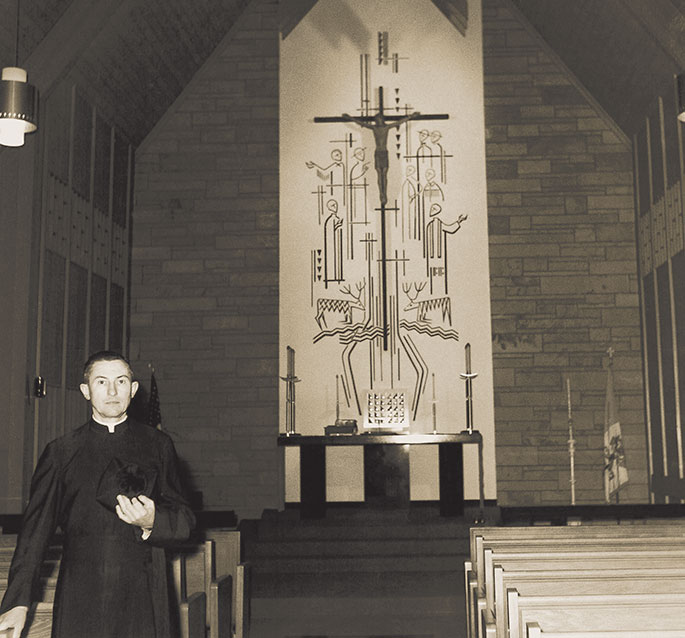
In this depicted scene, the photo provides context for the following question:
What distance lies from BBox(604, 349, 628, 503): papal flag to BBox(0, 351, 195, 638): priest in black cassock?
21.1 ft

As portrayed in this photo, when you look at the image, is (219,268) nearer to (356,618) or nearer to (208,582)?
(356,618)

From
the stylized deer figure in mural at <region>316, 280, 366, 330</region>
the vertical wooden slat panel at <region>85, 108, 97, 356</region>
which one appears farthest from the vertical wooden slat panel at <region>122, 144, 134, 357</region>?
the stylized deer figure in mural at <region>316, 280, 366, 330</region>

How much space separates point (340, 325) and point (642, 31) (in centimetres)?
389

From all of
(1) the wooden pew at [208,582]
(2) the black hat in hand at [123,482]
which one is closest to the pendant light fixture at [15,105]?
(1) the wooden pew at [208,582]

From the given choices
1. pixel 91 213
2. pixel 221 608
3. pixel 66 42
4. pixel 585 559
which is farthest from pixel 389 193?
pixel 585 559

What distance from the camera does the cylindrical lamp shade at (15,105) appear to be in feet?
17.0

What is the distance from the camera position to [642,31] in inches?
319

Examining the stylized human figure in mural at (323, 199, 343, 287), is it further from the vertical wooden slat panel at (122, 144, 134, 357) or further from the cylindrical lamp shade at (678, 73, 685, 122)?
the cylindrical lamp shade at (678, 73, 685, 122)

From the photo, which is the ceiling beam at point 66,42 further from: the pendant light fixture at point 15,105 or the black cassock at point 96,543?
the black cassock at point 96,543

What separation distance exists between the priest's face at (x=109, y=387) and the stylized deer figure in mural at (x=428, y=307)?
701 cm

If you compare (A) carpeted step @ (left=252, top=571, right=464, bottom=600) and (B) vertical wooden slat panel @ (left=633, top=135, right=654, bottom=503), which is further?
(B) vertical wooden slat panel @ (left=633, top=135, right=654, bottom=503)

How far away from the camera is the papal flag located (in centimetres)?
839

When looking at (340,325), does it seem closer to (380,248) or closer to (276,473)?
(380,248)

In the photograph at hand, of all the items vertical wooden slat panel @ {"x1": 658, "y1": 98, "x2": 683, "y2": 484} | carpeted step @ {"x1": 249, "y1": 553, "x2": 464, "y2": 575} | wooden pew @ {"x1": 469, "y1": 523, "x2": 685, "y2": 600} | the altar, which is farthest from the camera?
vertical wooden slat panel @ {"x1": 658, "y1": 98, "x2": 683, "y2": 484}
